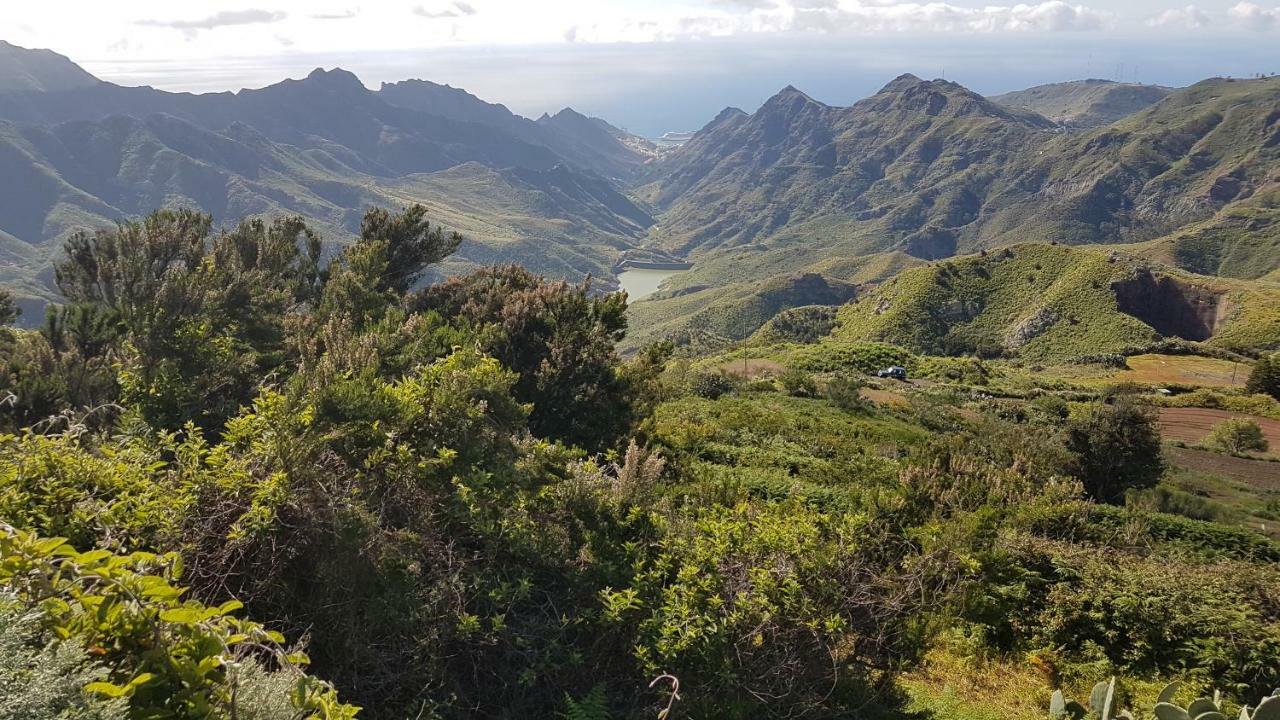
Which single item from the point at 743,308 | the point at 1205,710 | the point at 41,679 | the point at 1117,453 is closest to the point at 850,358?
the point at 1117,453

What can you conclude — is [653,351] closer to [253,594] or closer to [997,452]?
[997,452]

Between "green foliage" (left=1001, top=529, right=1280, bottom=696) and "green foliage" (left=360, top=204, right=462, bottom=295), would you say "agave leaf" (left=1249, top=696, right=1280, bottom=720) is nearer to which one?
"green foliage" (left=1001, top=529, right=1280, bottom=696)

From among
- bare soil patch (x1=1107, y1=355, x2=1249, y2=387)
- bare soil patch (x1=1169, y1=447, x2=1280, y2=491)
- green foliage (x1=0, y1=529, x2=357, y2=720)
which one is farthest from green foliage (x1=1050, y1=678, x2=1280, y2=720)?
bare soil patch (x1=1107, y1=355, x2=1249, y2=387)

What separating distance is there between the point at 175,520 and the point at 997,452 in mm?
14723

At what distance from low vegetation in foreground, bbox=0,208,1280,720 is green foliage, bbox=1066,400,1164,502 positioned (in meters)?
4.16

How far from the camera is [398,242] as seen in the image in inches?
867

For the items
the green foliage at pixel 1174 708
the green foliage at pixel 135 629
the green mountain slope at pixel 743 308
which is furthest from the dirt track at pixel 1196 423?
the green mountain slope at pixel 743 308

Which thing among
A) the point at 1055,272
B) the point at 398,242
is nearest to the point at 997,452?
the point at 398,242

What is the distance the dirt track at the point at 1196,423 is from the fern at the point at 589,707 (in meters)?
33.4

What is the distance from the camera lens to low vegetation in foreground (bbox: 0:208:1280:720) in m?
2.40

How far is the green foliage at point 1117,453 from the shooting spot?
16.0 m

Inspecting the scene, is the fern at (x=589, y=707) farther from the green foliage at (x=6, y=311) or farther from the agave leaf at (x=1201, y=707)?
the green foliage at (x=6, y=311)

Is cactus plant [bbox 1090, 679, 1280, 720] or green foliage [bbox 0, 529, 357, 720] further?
cactus plant [bbox 1090, 679, 1280, 720]

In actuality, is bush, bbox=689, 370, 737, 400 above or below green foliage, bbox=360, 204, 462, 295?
below
